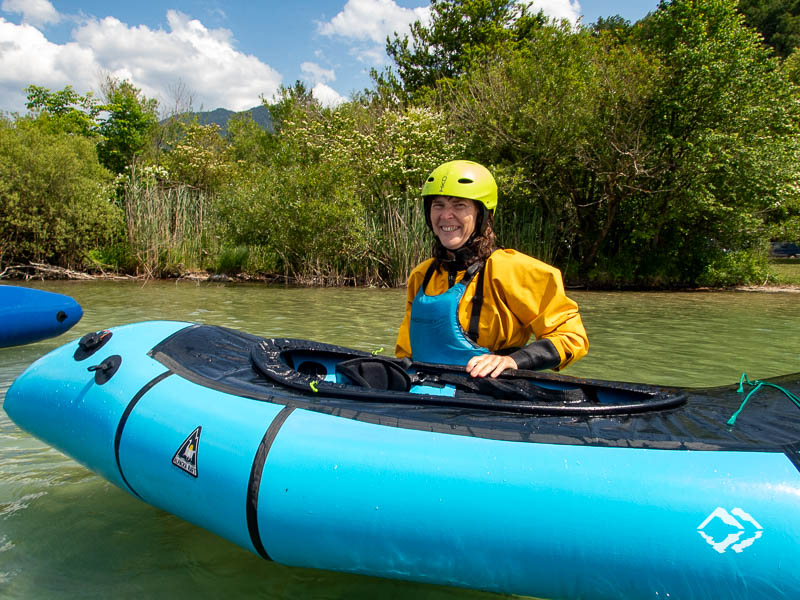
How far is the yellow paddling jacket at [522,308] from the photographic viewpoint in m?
2.24

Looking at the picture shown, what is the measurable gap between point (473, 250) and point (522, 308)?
1.10 feet

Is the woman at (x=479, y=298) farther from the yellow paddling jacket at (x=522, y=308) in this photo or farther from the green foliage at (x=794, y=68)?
the green foliage at (x=794, y=68)

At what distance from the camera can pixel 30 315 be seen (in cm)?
468

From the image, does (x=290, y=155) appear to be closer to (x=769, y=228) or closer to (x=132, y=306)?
(x=132, y=306)

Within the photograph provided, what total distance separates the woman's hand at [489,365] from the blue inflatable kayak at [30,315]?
168 inches

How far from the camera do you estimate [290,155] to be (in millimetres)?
13125

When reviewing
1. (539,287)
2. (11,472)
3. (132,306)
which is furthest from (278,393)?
(132,306)

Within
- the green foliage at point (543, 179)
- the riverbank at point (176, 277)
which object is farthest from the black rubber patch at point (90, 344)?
the riverbank at point (176, 277)

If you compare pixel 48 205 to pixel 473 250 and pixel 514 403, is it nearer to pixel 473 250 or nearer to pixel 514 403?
pixel 473 250

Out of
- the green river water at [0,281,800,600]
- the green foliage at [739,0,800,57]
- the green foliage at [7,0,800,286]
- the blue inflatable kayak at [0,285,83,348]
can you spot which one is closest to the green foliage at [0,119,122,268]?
the green foliage at [7,0,800,286]

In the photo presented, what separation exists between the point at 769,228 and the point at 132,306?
13.5m

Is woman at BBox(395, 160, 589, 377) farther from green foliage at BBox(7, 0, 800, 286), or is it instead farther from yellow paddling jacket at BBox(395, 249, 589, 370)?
green foliage at BBox(7, 0, 800, 286)

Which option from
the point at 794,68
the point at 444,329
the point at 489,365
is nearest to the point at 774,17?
the point at 794,68

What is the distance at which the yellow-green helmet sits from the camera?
2.34 meters
